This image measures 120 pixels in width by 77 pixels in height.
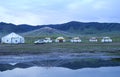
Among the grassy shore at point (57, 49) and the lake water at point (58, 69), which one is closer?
the lake water at point (58, 69)

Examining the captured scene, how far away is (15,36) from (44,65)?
4353 centimetres

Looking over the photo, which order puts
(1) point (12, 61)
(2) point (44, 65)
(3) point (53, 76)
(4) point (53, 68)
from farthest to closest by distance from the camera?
(1) point (12, 61)
(2) point (44, 65)
(4) point (53, 68)
(3) point (53, 76)


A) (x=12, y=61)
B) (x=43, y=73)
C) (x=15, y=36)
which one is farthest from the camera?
(x=15, y=36)

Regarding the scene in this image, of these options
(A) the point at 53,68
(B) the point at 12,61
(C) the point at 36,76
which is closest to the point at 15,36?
(B) the point at 12,61

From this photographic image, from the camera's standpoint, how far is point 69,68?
32.2m

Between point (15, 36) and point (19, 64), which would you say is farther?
point (15, 36)

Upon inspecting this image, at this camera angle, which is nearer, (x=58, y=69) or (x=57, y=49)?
(x=58, y=69)

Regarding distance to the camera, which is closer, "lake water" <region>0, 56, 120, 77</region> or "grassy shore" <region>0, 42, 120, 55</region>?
"lake water" <region>0, 56, 120, 77</region>

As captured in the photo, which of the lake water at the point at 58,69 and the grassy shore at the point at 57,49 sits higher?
the grassy shore at the point at 57,49

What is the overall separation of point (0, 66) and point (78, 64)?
27.9 feet

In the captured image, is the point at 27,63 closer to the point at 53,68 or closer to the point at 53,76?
the point at 53,68

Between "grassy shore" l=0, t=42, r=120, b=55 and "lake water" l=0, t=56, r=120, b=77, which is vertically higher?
"grassy shore" l=0, t=42, r=120, b=55

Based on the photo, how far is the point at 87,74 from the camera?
27359 millimetres

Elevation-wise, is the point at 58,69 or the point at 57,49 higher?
the point at 57,49
